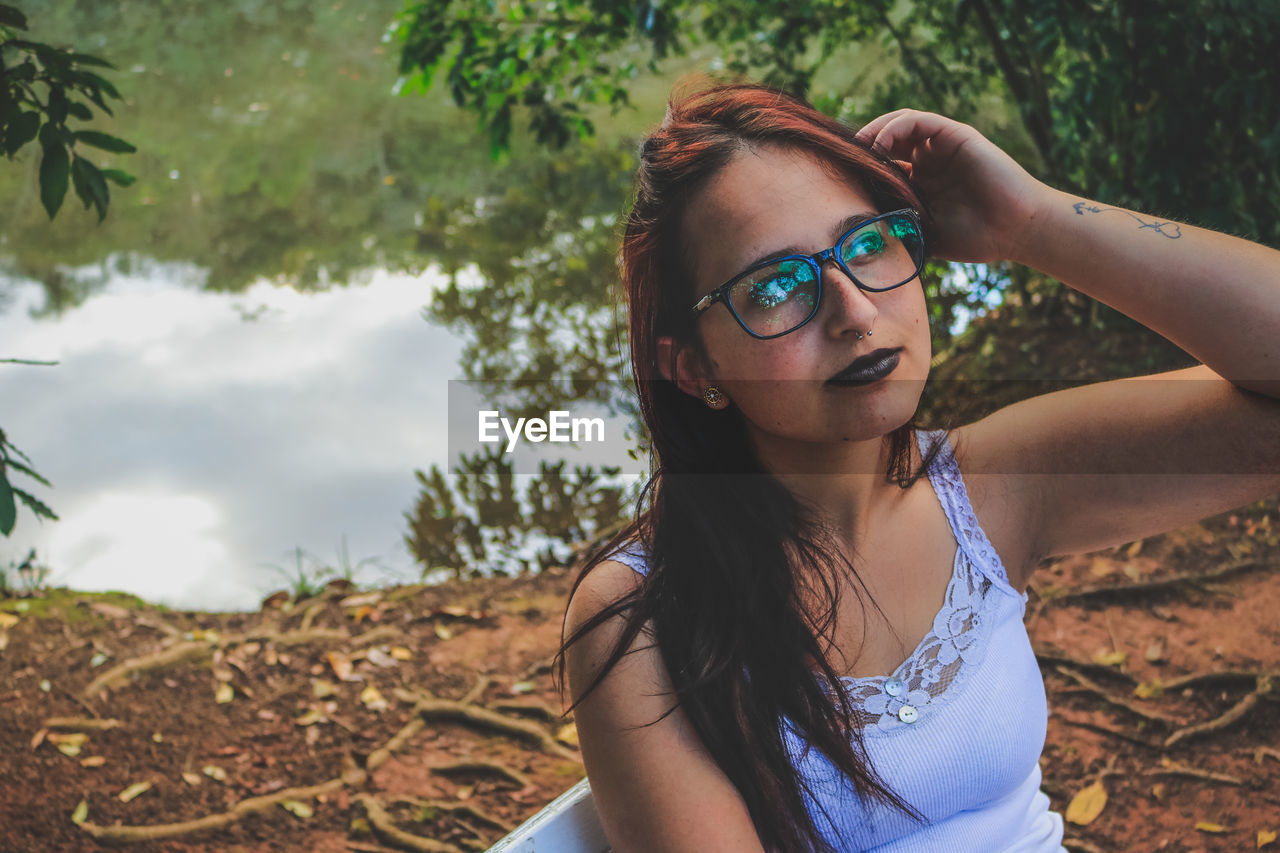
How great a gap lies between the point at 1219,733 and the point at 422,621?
2.66 m

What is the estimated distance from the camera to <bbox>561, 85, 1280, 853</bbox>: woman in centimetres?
138

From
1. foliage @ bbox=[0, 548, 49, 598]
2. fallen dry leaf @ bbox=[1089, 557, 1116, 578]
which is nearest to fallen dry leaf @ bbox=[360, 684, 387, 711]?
foliage @ bbox=[0, 548, 49, 598]

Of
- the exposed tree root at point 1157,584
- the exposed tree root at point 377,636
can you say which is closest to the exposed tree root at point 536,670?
the exposed tree root at point 377,636

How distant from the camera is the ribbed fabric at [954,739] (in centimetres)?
142

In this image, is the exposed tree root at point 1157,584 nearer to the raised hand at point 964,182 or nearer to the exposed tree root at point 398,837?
the exposed tree root at point 398,837

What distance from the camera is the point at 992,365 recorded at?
16.8ft

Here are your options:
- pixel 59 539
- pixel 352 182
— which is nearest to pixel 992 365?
pixel 59 539

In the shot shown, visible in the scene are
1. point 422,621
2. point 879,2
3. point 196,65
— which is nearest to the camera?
point 422,621

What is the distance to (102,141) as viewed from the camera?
212 cm

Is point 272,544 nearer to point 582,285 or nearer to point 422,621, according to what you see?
point 422,621

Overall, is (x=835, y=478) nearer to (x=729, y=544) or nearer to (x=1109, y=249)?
(x=729, y=544)

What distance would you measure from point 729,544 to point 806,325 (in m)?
0.33

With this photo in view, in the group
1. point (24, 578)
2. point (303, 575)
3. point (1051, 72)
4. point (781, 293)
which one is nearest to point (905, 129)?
point (781, 293)

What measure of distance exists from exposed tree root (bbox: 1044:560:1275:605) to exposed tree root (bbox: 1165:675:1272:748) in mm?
561
